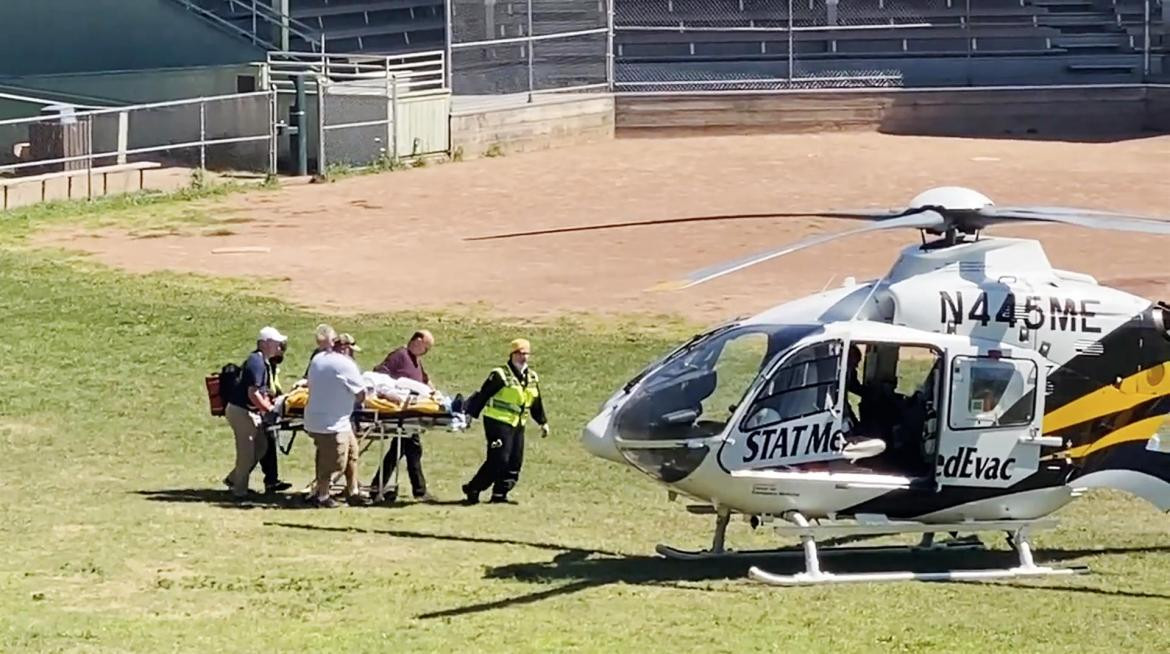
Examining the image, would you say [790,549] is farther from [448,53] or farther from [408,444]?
[448,53]

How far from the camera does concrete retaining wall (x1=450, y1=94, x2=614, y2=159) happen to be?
1401 inches

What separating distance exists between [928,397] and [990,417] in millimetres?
414

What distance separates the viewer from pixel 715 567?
13664 mm

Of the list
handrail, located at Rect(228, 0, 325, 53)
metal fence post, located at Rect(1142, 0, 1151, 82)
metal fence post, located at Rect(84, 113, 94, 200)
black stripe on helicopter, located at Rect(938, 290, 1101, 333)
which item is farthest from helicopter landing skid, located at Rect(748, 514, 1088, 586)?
metal fence post, located at Rect(1142, 0, 1151, 82)

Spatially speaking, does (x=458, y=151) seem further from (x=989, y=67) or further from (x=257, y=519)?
(x=257, y=519)

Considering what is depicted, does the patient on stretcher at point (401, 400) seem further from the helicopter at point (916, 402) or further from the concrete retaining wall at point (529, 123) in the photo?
the concrete retaining wall at point (529, 123)

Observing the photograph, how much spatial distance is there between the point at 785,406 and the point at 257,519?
4407 mm

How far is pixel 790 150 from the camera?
36156mm

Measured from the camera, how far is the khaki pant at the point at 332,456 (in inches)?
613

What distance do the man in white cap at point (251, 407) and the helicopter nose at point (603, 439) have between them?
3836 millimetres

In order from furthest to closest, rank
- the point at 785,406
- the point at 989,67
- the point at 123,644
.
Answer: the point at 989,67
the point at 785,406
the point at 123,644

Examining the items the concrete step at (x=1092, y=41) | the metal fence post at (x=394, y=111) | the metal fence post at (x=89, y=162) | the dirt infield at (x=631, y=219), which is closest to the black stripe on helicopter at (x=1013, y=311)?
the dirt infield at (x=631, y=219)

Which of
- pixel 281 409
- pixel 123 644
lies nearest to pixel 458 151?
pixel 281 409

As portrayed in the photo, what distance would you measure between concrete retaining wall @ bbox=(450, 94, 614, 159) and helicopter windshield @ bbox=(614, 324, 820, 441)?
2267cm
